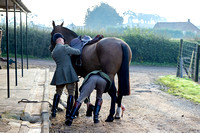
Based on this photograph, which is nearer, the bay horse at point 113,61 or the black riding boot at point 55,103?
the bay horse at point 113,61

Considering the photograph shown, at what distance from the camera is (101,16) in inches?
2530

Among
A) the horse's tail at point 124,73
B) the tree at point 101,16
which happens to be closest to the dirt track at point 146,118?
the horse's tail at point 124,73

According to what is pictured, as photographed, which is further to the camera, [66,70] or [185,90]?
[185,90]

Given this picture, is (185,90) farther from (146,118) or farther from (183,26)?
(183,26)

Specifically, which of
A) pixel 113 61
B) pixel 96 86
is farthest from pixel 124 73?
pixel 96 86

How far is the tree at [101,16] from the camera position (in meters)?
64.6

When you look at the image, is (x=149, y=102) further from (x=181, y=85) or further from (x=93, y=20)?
(x=93, y=20)

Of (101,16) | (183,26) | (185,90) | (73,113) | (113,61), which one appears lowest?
(185,90)

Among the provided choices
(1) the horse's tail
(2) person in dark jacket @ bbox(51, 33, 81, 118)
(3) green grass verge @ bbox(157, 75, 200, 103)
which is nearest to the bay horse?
(1) the horse's tail

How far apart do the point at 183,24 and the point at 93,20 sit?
21.6 metres

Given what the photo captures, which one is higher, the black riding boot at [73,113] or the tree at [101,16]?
the tree at [101,16]

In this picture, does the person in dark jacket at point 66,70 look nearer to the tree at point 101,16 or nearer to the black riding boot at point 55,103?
the black riding boot at point 55,103

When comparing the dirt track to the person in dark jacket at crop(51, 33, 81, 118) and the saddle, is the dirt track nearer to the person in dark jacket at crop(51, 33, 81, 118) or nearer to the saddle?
the person in dark jacket at crop(51, 33, 81, 118)

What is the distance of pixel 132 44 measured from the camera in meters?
22.3
